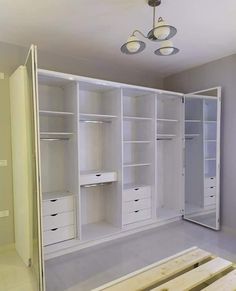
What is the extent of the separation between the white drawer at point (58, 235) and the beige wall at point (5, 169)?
541 millimetres

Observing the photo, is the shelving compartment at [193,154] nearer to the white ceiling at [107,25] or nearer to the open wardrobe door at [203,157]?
the open wardrobe door at [203,157]

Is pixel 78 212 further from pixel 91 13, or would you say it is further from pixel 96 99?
pixel 91 13

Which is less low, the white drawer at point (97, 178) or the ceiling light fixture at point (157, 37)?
the ceiling light fixture at point (157, 37)

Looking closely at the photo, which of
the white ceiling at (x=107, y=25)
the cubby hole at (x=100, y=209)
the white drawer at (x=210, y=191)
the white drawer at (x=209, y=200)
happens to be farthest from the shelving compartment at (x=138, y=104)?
the white drawer at (x=209, y=200)

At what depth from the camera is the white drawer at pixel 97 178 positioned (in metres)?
3.07

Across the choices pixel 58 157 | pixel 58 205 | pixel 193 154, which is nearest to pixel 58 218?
pixel 58 205

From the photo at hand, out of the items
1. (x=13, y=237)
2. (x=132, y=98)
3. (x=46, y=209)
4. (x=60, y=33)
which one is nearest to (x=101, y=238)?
(x=46, y=209)

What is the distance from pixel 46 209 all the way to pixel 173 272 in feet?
5.37

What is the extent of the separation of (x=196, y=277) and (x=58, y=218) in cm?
175

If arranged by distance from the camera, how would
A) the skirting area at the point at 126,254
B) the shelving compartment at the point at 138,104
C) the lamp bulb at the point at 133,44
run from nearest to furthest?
the lamp bulb at the point at 133,44, the skirting area at the point at 126,254, the shelving compartment at the point at 138,104

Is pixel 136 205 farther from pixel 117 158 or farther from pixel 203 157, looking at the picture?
pixel 203 157

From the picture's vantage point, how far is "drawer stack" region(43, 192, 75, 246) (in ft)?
9.12

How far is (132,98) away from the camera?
394cm

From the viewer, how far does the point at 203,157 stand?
3.76 meters
